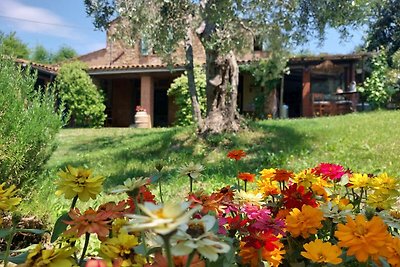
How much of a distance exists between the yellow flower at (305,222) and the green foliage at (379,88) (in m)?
17.1

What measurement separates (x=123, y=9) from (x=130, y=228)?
398 inches

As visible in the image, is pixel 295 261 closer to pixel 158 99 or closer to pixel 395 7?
pixel 158 99

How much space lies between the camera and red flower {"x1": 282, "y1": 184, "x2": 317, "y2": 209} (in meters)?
1.49

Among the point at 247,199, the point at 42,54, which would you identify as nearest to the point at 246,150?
the point at 247,199

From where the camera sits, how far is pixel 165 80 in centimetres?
2256

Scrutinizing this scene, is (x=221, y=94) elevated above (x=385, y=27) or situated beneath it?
situated beneath

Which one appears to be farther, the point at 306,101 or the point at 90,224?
the point at 306,101

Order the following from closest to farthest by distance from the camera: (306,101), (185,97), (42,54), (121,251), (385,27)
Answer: (121,251) < (185,97) < (306,101) < (385,27) < (42,54)

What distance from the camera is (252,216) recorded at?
1.33 m

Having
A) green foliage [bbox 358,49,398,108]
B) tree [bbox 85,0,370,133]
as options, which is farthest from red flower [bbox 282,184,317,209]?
green foliage [bbox 358,49,398,108]

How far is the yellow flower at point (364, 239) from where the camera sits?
903 mm

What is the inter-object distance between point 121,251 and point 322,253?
1.69 feet

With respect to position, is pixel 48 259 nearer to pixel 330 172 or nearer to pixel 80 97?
pixel 330 172

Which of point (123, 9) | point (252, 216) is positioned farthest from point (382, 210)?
point (123, 9)
